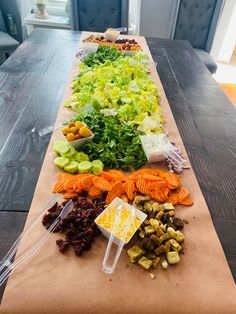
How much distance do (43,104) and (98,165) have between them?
1.82 feet

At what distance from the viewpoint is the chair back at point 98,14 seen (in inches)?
89.6

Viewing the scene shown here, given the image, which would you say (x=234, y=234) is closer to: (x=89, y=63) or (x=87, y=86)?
(x=87, y=86)

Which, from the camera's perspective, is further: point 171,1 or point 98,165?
point 171,1

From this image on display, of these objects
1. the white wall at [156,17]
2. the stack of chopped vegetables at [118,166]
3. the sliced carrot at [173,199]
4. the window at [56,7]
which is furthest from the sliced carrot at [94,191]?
the window at [56,7]

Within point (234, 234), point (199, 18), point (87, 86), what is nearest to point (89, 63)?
point (87, 86)

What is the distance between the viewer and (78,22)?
233 cm

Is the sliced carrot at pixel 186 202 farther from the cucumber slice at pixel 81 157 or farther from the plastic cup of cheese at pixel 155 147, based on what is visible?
the cucumber slice at pixel 81 157

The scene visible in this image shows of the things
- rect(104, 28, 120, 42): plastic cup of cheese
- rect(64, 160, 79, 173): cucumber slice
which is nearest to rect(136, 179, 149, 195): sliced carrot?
Answer: rect(64, 160, 79, 173): cucumber slice

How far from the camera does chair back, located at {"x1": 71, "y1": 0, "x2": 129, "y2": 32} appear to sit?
2276 mm

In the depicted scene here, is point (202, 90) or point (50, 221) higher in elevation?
point (50, 221)

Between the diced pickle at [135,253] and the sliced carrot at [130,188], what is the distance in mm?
166

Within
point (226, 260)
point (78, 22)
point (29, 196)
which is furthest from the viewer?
point (78, 22)

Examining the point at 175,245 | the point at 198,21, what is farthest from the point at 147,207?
the point at 198,21

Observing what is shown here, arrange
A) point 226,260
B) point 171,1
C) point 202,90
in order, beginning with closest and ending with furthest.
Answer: point 226,260
point 202,90
point 171,1
